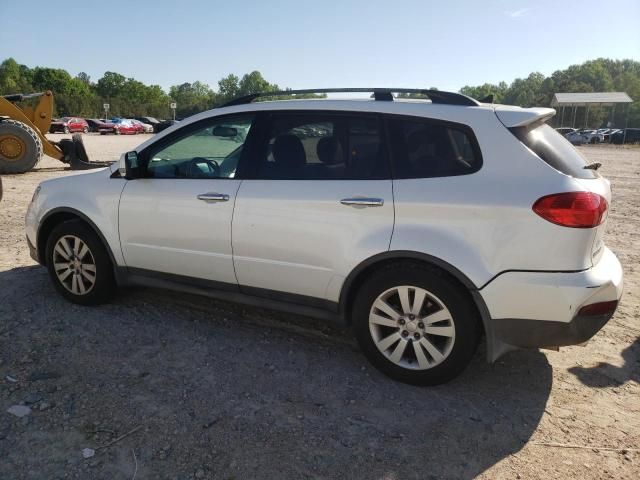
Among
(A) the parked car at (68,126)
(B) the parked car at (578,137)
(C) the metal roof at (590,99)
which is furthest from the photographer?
(C) the metal roof at (590,99)

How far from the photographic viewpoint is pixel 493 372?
3.58m

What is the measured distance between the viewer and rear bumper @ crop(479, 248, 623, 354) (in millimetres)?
2867

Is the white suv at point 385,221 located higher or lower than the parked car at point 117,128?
higher

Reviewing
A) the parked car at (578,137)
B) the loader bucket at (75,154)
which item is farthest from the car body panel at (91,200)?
the parked car at (578,137)

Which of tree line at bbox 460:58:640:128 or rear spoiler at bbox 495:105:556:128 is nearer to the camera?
rear spoiler at bbox 495:105:556:128

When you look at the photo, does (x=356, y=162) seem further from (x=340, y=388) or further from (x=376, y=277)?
(x=340, y=388)

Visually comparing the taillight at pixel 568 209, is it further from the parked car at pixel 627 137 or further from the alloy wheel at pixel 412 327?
the parked car at pixel 627 137

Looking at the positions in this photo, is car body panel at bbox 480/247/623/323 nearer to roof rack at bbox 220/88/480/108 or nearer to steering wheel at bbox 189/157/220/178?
roof rack at bbox 220/88/480/108

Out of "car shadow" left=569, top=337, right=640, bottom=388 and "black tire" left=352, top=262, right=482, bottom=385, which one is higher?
"black tire" left=352, top=262, right=482, bottom=385

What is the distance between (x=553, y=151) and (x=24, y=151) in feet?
44.1

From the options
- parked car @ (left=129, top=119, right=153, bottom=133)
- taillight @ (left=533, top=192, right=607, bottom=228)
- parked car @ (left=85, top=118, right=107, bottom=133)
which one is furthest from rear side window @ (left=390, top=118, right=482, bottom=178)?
parked car @ (left=129, top=119, right=153, bottom=133)

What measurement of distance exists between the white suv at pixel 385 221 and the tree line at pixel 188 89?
160ft

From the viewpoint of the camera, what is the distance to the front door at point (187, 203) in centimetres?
380

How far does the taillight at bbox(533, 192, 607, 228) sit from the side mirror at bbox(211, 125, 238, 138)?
87.5 inches
